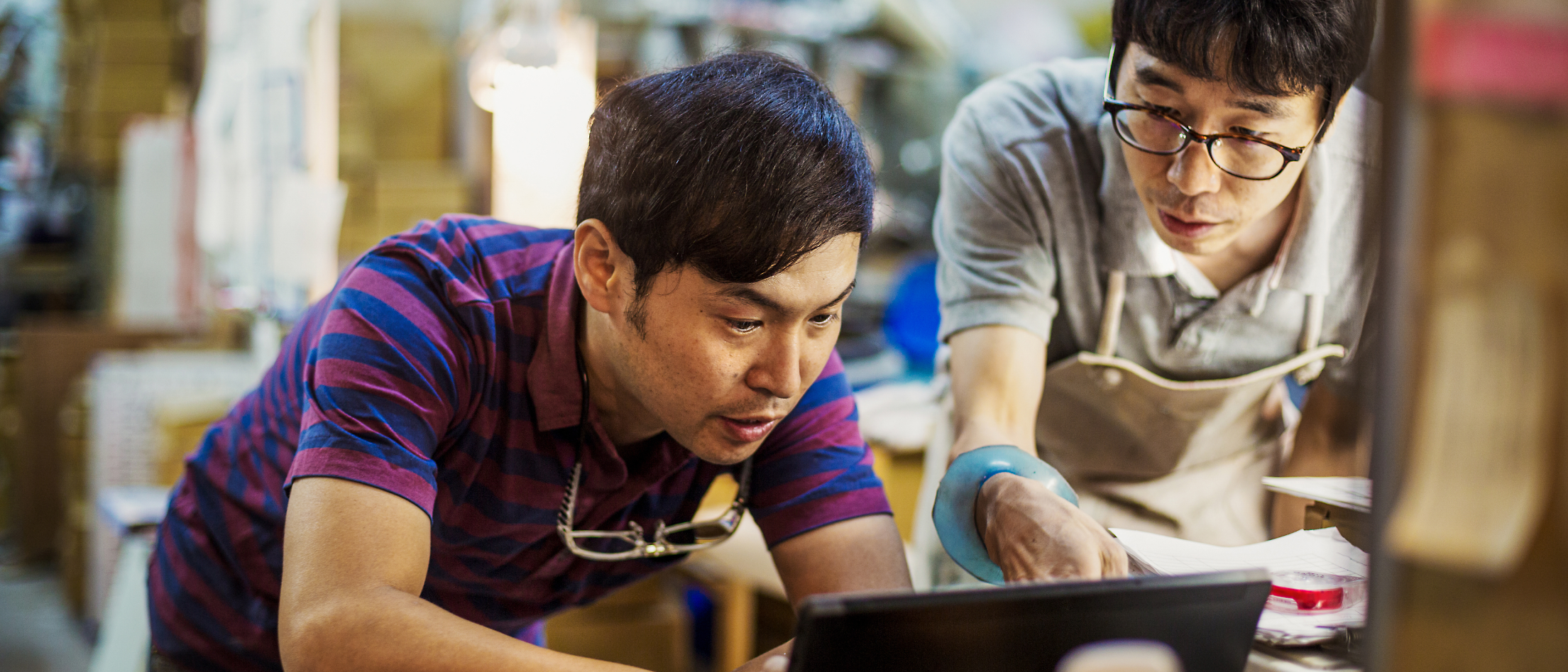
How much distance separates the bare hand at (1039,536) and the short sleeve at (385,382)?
0.47m

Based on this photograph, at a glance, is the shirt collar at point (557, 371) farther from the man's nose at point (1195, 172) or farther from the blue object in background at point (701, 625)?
the blue object in background at point (701, 625)

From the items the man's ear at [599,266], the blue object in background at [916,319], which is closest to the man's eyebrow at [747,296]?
the man's ear at [599,266]

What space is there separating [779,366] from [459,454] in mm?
309

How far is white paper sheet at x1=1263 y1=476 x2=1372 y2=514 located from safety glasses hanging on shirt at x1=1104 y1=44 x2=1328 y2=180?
0.28m

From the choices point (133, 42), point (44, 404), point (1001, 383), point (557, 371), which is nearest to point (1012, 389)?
point (1001, 383)

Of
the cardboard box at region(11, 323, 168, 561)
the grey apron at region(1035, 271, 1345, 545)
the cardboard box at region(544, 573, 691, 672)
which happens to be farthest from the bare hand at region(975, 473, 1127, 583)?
the cardboard box at region(11, 323, 168, 561)

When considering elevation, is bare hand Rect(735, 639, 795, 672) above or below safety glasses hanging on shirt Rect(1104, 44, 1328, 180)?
below

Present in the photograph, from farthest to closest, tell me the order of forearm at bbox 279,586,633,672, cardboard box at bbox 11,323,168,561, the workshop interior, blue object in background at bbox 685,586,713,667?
1. cardboard box at bbox 11,323,168,561
2. blue object in background at bbox 685,586,713,667
3. forearm at bbox 279,586,633,672
4. the workshop interior

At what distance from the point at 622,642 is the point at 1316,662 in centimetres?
183

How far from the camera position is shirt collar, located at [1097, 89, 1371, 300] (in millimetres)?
1119

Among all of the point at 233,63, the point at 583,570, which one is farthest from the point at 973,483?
the point at 233,63

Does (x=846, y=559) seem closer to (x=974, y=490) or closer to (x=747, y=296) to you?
(x=974, y=490)

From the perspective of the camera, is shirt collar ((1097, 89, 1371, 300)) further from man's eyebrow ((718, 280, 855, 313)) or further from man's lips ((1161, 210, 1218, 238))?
man's eyebrow ((718, 280, 855, 313))

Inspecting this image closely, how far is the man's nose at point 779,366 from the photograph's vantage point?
917 millimetres
